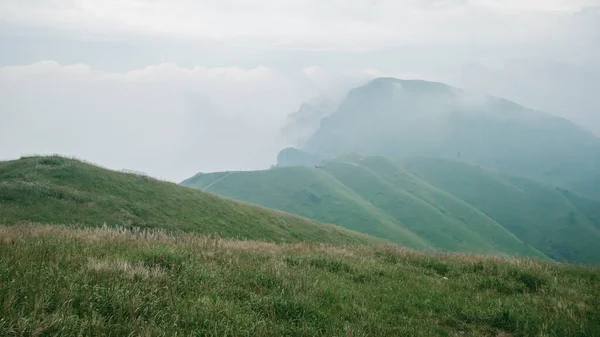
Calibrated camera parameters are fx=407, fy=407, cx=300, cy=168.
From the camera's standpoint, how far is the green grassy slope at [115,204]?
29688 millimetres

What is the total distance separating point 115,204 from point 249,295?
3173 cm

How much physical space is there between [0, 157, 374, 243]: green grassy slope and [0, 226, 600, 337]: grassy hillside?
1810cm

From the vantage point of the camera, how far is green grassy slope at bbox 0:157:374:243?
29.7 m

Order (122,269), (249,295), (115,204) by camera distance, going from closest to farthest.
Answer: (122,269)
(249,295)
(115,204)

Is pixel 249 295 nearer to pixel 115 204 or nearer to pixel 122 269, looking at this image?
pixel 122 269

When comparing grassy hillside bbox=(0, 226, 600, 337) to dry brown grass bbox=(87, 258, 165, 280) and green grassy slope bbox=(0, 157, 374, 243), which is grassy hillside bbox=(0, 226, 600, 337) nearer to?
dry brown grass bbox=(87, 258, 165, 280)

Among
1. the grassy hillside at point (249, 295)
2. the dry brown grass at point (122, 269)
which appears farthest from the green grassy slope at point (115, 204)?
the dry brown grass at point (122, 269)

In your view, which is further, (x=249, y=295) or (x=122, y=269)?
(x=249, y=295)

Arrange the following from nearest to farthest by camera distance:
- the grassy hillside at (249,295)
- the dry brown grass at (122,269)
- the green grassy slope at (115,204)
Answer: the grassy hillside at (249,295) → the dry brown grass at (122,269) → the green grassy slope at (115,204)

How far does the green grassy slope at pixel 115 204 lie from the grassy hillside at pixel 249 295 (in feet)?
59.4

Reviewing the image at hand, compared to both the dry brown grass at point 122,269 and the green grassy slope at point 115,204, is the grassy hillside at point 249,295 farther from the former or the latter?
the green grassy slope at point 115,204

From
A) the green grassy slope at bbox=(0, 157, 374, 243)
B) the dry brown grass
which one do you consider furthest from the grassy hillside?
the green grassy slope at bbox=(0, 157, 374, 243)

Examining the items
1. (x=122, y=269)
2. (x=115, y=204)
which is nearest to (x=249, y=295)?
(x=122, y=269)

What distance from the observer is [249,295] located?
741 centimetres
